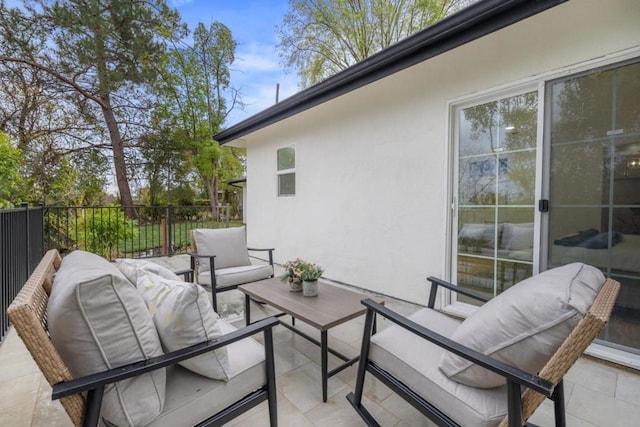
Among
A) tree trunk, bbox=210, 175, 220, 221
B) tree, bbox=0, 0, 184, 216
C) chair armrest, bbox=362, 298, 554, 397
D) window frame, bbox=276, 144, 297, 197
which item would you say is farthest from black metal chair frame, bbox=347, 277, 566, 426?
tree trunk, bbox=210, 175, 220, 221

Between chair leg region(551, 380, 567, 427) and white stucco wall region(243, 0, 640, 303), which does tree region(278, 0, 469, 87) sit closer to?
white stucco wall region(243, 0, 640, 303)

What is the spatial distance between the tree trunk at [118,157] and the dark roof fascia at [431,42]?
8.41 meters

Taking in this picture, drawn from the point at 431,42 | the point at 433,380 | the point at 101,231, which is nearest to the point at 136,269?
the point at 433,380

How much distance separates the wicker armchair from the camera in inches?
38.0

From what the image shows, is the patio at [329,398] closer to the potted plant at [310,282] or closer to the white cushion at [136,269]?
the potted plant at [310,282]

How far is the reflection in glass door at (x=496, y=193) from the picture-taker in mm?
2588

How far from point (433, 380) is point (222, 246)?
9.11 feet

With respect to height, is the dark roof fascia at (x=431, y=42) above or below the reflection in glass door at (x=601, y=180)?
above

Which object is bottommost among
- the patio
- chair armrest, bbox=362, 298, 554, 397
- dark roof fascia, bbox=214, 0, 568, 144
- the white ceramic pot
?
the patio

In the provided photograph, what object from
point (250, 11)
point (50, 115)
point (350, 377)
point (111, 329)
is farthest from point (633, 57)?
point (50, 115)

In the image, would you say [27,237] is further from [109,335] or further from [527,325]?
[527,325]

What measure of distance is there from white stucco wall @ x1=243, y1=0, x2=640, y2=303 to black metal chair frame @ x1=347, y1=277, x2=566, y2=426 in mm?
1615

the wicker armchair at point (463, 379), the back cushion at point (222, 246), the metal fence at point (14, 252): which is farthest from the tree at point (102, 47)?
the wicker armchair at point (463, 379)

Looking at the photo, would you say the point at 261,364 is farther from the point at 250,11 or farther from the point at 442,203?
the point at 250,11
